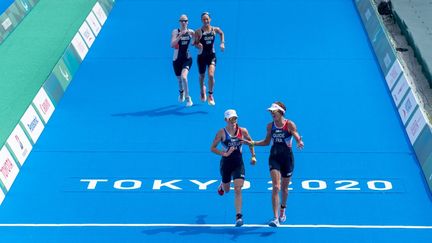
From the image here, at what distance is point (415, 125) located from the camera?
60.3 ft

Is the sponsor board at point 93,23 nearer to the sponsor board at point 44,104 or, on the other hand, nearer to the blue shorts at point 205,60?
the sponsor board at point 44,104

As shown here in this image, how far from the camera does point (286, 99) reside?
20.5 m

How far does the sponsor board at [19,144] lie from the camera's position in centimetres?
1708

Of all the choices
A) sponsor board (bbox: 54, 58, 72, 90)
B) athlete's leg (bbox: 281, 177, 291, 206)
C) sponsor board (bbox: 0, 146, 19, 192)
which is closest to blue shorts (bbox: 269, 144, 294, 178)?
athlete's leg (bbox: 281, 177, 291, 206)

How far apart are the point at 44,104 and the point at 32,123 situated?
45.2 inches

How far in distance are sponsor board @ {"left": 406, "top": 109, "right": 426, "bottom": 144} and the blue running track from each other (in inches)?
8.5

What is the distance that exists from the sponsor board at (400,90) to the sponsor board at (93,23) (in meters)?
8.75

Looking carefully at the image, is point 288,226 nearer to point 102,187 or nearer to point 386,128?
point 102,187

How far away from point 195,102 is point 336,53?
4766mm

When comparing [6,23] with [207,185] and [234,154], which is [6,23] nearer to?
[207,185]

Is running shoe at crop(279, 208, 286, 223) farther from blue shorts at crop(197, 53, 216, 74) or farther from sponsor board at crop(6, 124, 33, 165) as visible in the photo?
blue shorts at crop(197, 53, 216, 74)

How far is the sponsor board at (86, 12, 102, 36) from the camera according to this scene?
2541cm

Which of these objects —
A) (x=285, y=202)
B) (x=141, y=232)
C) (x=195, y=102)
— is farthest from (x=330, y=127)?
(x=141, y=232)

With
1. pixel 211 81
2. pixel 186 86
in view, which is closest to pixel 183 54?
pixel 186 86
